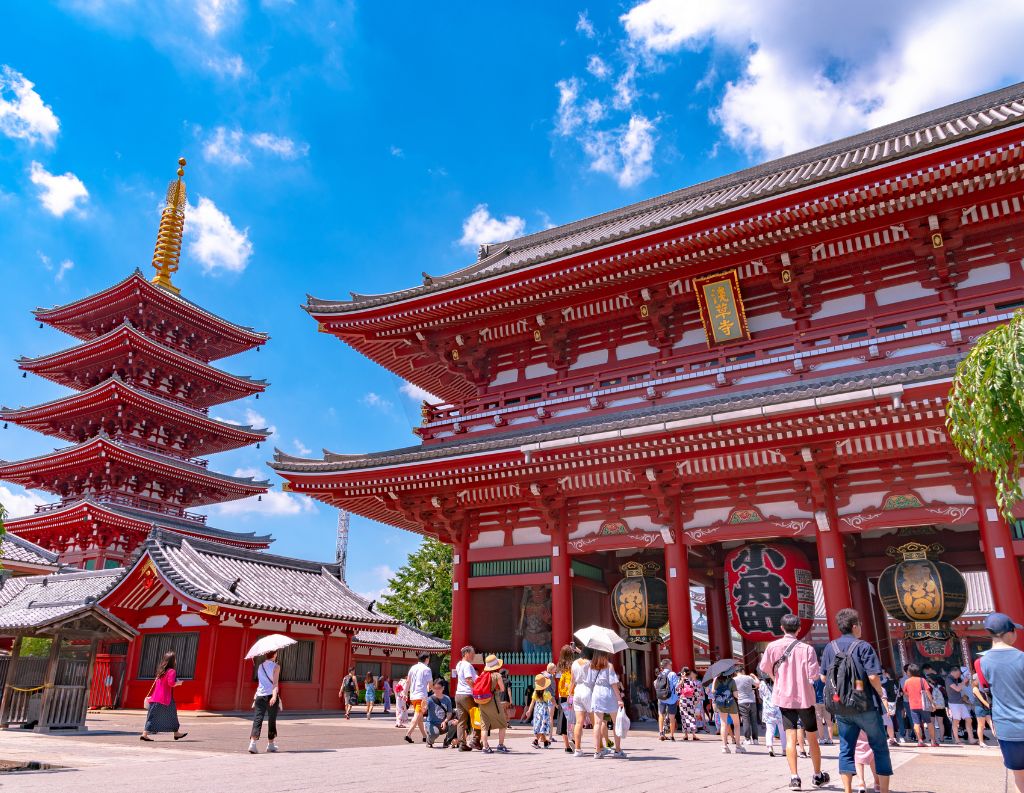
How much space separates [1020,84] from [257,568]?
93.9 feet

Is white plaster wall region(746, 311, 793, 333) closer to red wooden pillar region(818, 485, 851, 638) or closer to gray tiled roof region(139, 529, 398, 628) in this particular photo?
red wooden pillar region(818, 485, 851, 638)

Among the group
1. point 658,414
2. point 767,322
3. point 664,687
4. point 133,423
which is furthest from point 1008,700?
point 133,423

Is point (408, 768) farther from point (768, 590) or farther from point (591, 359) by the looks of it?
point (591, 359)

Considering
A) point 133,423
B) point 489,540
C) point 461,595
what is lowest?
point 461,595

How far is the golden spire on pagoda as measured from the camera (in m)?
43.2

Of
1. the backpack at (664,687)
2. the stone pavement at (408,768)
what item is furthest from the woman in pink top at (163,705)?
the backpack at (664,687)

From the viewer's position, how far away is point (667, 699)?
537 inches

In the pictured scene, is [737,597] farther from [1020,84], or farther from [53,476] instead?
[53,476]

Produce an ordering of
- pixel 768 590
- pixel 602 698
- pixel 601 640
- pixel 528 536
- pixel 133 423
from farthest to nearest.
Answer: pixel 133 423 < pixel 528 536 < pixel 768 590 < pixel 601 640 < pixel 602 698

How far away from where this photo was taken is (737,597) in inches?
596

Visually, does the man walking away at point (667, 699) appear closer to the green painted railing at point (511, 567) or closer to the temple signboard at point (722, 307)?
the green painted railing at point (511, 567)

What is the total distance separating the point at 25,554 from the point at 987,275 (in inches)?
1381

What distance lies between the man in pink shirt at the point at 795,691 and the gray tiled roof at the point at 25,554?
3100cm

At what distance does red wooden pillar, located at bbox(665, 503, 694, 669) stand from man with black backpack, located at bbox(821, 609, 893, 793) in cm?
829
